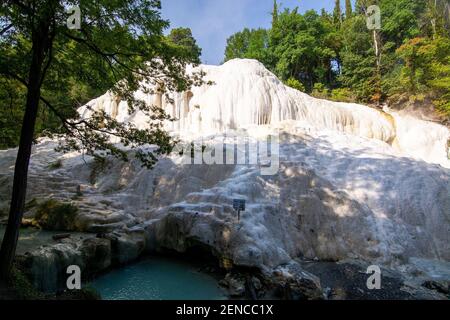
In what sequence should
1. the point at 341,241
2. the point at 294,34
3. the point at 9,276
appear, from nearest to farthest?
the point at 9,276, the point at 341,241, the point at 294,34

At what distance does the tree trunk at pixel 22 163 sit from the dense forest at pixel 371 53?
24589 mm

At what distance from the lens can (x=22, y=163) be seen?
5.93m

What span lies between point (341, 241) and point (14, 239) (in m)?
8.60

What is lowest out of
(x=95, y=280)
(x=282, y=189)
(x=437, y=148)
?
(x=95, y=280)

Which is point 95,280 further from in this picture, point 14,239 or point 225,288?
point 225,288

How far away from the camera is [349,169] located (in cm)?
1238

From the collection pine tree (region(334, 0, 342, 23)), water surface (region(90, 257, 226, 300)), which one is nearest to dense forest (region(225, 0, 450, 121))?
pine tree (region(334, 0, 342, 23))

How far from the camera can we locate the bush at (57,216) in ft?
35.3

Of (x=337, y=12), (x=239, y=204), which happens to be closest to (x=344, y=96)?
(x=337, y=12)

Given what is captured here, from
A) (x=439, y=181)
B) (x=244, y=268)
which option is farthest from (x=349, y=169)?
(x=244, y=268)

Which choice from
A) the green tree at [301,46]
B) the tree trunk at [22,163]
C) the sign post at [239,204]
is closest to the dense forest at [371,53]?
the green tree at [301,46]

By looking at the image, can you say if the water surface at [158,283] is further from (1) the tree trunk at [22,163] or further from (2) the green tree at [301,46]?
(2) the green tree at [301,46]

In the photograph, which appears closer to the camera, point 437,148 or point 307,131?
point 307,131

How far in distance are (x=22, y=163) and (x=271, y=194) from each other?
24.3 feet
